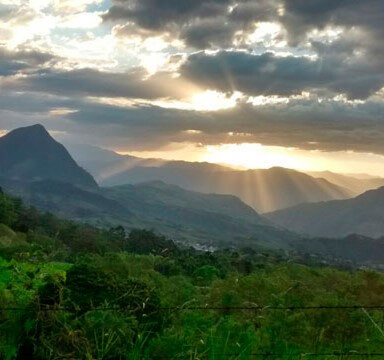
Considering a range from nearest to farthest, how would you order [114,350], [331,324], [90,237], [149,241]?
[114,350] < [331,324] < [90,237] < [149,241]

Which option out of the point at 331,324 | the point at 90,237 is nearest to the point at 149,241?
the point at 90,237

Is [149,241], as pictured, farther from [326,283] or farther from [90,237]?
[326,283]

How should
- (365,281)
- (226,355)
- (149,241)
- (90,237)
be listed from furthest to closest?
(149,241), (90,237), (365,281), (226,355)

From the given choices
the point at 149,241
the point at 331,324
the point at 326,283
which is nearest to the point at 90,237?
the point at 149,241

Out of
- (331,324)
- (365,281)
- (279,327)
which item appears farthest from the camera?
(365,281)

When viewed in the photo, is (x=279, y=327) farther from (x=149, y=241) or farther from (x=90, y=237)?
(x=149, y=241)

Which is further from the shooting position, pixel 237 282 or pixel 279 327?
pixel 237 282

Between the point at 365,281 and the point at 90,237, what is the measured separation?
77.7 m

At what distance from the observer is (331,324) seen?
10.9m

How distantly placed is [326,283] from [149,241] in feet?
287

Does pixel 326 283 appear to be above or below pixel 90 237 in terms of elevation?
above

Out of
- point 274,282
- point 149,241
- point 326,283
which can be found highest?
point 274,282

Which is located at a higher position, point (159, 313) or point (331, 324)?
point (159, 313)

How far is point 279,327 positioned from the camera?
8.74 meters
